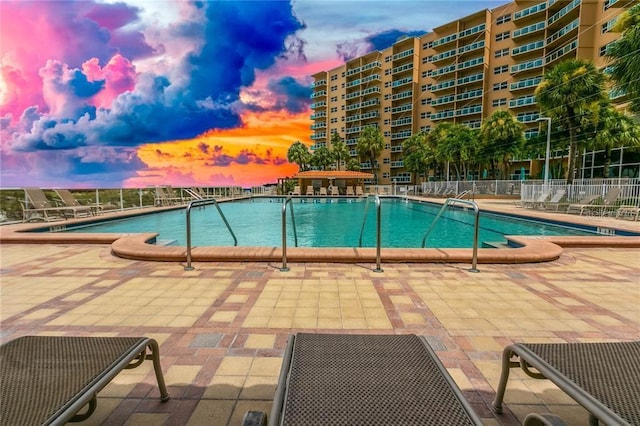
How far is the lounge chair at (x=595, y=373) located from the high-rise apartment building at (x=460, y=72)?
35.8 metres

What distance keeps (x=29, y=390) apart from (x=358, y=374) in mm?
1305

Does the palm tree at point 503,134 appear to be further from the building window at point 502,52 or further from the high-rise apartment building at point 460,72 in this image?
the building window at point 502,52

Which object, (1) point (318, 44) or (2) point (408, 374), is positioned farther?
(1) point (318, 44)

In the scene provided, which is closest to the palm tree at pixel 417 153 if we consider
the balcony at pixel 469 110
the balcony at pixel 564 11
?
the balcony at pixel 469 110

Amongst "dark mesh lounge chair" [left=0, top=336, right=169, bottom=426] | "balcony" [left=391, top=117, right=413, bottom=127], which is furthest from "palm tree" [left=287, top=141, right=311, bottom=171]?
"dark mesh lounge chair" [left=0, top=336, right=169, bottom=426]

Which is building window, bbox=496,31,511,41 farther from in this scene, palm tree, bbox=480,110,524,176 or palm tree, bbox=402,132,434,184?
palm tree, bbox=480,110,524,176

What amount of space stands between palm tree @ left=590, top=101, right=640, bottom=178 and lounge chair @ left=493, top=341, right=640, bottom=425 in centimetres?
2327

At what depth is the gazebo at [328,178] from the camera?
3189cm

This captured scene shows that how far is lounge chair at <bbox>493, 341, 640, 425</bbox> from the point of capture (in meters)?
1.12

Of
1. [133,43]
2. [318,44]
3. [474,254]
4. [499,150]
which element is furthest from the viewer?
[499,150]

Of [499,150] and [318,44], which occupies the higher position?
[318,44]

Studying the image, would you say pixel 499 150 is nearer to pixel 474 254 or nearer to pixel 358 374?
pixel 474 254

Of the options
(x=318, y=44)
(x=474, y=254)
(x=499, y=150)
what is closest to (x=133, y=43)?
(x=318, y=44)

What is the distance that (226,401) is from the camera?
1829mm
